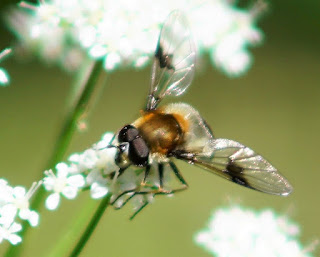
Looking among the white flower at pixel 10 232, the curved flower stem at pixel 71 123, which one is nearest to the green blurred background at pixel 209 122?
the curved flower stem at pixel 71 123

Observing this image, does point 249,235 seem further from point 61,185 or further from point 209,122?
point 209,122

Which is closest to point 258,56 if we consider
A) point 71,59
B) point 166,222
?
point 166,222

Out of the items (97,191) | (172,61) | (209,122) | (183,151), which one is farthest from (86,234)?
(209,122)

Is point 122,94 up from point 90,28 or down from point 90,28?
up

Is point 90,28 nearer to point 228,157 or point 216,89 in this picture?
point 228,157

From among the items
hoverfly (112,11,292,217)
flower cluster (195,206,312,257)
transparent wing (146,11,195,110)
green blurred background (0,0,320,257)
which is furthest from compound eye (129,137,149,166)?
green blurred background (0,0,320,257)

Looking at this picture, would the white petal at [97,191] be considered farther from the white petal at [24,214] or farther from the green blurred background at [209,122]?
the green blurred background at [209,122]
